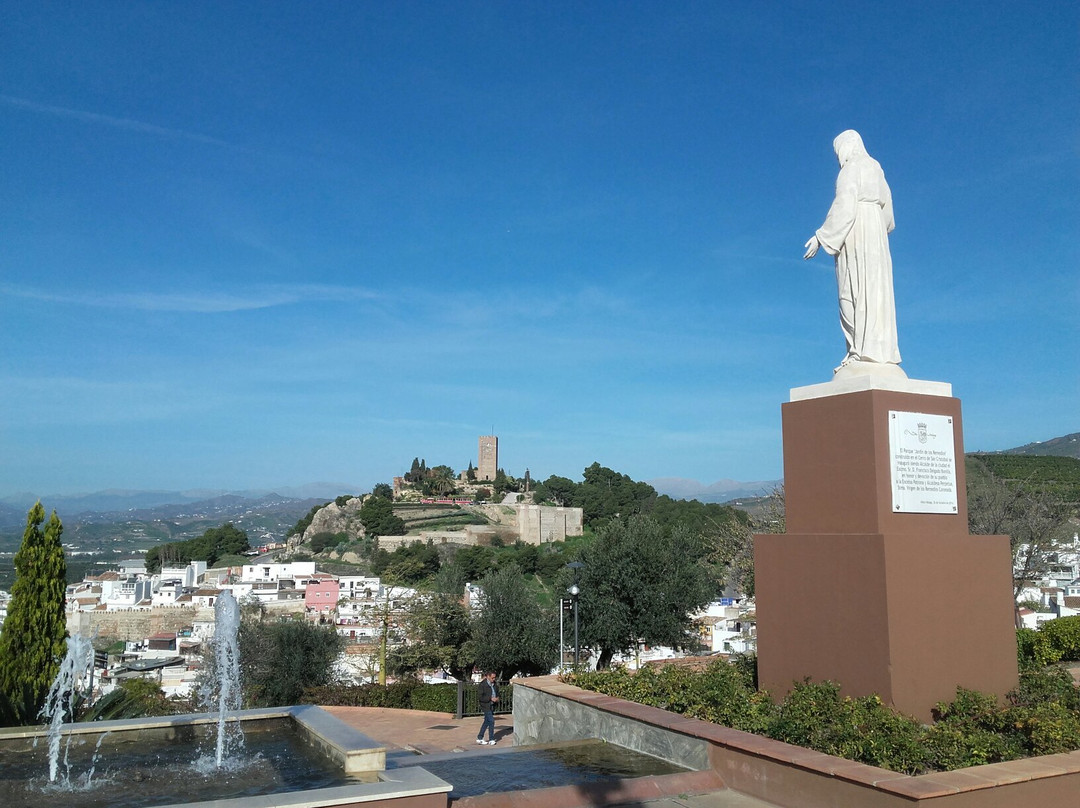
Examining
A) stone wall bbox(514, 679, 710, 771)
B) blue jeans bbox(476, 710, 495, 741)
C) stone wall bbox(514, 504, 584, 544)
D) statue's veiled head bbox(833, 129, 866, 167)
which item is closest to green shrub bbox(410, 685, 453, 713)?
blue jeans bbox(476, 710, 495, 741)

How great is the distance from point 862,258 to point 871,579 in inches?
97.4

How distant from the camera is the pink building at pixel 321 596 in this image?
70.6 m

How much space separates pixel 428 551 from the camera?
84.4 m

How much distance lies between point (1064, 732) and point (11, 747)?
7128mm

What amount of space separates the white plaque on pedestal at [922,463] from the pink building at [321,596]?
2655 inches

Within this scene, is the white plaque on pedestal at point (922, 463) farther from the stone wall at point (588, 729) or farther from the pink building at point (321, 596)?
the pink building at point (321, 596)

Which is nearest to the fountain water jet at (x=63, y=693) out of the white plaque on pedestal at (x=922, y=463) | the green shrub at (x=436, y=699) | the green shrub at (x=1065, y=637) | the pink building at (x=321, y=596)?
the white plaque on pedestal at (x=922, y=463)

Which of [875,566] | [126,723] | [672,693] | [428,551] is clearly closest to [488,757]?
[672,693]

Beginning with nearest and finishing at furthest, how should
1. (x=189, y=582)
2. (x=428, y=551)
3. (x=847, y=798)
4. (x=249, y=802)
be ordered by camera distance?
(x=249, y=802) → (x=847, y=798) → (x=428, y=551) → (x=189, y=582)

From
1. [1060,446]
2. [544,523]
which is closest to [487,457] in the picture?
[544,523]

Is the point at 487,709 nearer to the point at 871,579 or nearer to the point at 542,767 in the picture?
the point at 542,767

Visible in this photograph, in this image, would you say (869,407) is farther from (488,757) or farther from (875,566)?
(488,757)

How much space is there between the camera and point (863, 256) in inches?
263

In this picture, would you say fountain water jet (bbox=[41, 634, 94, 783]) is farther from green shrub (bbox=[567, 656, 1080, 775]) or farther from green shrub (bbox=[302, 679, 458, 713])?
green shrub (bbox=[302, 679, 458, 713])
